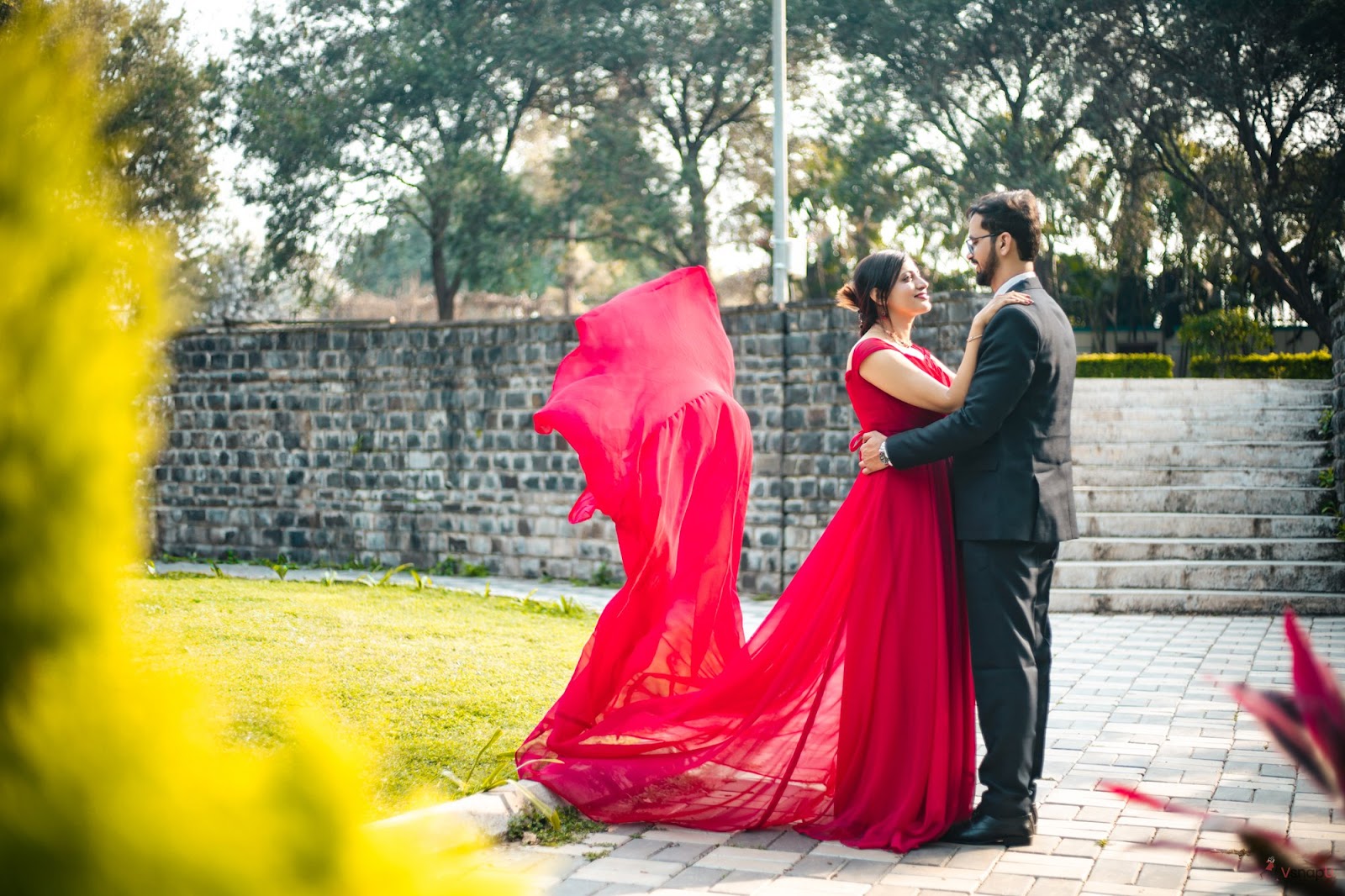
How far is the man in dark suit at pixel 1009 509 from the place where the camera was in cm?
421

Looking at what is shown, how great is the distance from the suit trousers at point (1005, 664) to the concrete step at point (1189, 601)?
6.62m

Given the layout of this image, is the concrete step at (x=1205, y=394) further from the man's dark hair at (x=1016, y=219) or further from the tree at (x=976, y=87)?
the tree at (x=976, y=87)

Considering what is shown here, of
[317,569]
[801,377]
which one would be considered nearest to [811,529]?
[801,377]

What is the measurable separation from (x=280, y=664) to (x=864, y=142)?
2368cm

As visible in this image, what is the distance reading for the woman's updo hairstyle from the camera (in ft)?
15.3

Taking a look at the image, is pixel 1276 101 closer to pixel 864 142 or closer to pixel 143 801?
pixel 864 142

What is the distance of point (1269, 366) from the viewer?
88.1 ft

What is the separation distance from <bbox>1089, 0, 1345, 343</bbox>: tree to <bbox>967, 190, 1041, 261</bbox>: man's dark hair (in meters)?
23.2

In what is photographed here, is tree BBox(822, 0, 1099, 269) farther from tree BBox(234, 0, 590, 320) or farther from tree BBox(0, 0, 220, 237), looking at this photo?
tree BBox(0, 0, 220, 237)

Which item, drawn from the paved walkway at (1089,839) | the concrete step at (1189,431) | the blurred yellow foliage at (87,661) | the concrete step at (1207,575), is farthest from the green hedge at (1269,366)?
the blurred yellow foliage at (87,661)

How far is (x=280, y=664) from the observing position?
6.94 metres

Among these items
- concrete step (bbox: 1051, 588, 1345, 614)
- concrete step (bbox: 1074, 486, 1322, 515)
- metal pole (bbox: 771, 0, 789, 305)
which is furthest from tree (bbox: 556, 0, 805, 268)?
concrete step (bbox: 1051, 588, 1345, 614)

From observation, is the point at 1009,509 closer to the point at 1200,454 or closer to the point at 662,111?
the point at 1200,454

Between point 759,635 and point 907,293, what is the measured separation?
1388 millimetres
